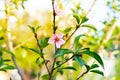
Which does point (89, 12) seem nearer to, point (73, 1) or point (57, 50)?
point (73, 1)

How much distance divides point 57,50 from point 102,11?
86 centimetres

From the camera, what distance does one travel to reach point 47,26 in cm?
188

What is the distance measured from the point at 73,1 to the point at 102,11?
201 millimetres

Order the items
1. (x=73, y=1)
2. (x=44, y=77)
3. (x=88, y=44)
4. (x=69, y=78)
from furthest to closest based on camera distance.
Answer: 1. (x=88, y=44)
2. (x=73, y=1)
3. (x=69, y=78)
4. (x=44, y=77)

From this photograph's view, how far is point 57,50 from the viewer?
1108mm

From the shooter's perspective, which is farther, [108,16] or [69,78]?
[108,16]

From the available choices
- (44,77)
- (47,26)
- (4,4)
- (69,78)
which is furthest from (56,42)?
(47,26)

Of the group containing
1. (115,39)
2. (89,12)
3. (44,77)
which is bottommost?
(44,77)

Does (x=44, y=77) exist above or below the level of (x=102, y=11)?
below

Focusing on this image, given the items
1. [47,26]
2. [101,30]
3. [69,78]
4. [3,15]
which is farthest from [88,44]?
[3,15]

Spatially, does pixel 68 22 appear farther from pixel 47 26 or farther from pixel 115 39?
pixel 115 39

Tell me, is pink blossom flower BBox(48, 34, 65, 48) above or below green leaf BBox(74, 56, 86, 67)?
above

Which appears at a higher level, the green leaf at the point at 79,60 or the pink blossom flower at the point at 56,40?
the pink blossom flower at the point at 56,40

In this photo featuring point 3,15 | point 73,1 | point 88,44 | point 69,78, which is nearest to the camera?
point 69,78
